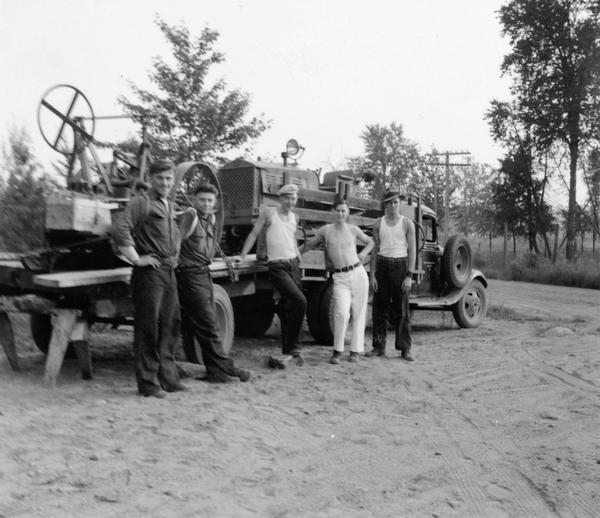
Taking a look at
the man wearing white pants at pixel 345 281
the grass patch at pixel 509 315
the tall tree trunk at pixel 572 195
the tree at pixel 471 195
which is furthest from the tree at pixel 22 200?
the tree at pixel 471 195

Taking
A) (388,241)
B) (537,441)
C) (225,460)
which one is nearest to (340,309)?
(388,241)

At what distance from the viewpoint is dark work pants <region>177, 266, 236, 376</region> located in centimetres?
655

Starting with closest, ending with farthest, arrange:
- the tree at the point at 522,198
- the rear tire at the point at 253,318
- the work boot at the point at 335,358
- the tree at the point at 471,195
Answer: the work boot at the point at 335,358 < the rear tire at the point at 253,318 < the tree at the point at 522,198 < the tree at the point at 471,195

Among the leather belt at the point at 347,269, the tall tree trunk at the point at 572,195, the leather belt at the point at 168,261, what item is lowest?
the leather belt at the point at 347,269

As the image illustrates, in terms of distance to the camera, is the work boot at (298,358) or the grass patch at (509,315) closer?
the work boot at (298,358)

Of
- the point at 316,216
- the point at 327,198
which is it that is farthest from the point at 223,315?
the point at 327,198

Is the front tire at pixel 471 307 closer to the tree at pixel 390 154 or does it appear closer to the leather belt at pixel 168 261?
the leather belt at pixel 168 261

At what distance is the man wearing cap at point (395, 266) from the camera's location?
842 centimetres

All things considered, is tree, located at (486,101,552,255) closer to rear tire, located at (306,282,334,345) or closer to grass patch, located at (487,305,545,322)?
grass patch, located at (487,305,545,322)

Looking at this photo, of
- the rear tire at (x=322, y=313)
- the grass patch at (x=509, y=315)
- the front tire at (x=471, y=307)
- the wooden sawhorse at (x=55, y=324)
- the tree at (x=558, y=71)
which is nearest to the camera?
the wooden sawhorse at (x=55, y=324)

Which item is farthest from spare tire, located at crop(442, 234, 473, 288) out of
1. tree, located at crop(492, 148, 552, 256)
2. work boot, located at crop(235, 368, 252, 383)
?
tree, located at crop(492, 148, 552, 256)

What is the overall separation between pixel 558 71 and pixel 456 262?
2428 cm

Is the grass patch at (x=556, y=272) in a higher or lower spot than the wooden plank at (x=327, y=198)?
lower

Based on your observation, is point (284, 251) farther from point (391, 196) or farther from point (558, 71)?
point (558, 71)
